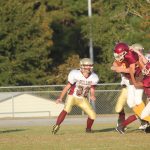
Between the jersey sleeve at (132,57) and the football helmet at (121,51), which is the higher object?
the football helmet at (121,51)

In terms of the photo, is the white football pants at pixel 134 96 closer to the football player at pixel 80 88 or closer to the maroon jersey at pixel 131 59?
the maroon jersey at pixel 131 59

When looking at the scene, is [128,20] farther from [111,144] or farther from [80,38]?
[111,144]

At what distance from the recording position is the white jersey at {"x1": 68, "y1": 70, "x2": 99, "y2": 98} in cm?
1400

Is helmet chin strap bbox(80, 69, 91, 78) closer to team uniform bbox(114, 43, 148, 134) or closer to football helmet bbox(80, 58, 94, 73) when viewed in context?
football helmet bbox(80, 58, 94, 73)

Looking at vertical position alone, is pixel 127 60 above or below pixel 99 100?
above

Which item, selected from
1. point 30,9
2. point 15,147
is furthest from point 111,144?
point 30,9

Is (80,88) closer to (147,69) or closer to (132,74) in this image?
(132,74)

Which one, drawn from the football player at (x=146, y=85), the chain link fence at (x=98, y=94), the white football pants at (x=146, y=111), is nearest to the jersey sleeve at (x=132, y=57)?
the football player at (x=146, y=85)

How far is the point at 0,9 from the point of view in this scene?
33531mm

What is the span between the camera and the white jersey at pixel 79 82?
13995mm

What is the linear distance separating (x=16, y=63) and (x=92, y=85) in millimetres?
19537

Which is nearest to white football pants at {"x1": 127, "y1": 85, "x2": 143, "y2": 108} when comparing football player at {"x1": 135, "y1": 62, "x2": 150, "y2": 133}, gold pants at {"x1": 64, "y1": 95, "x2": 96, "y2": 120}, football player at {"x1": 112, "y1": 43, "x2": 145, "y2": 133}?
football player at {"x1": 112, "y1": 43, "x2": 145, "y2": 133}

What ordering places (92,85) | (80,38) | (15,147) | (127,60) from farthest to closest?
(80,38) < (92,85) < (127,60) < (15,147)

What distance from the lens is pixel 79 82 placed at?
14.0 metres
